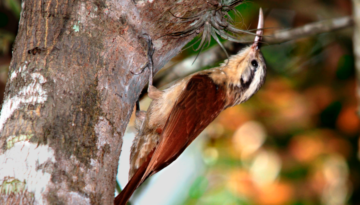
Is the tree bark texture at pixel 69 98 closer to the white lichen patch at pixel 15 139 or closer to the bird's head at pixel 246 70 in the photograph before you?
the white lichen patch at pixel 15 139

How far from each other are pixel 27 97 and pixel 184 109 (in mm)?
1433

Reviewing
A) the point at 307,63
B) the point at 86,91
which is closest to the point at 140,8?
the point at 86,91

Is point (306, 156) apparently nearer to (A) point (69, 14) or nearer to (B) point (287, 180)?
(B) point (287, 180)

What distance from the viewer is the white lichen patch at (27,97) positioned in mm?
1497

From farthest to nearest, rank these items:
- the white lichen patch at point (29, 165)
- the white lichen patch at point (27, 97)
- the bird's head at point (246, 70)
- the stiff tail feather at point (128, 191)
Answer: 1. the bird's head at point (246, 70)
2. the stiff tail feather at point (128, 191)
3. the white lichen patch at point (27, 97)
4. the white lichen patch at point (29, 165)

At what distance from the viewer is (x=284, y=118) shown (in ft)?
14.8

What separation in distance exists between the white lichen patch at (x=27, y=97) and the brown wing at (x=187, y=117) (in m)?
1.15

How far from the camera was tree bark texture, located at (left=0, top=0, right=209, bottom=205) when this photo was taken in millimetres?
1376

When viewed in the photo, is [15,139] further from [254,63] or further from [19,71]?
[254,63]

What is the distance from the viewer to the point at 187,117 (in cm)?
280

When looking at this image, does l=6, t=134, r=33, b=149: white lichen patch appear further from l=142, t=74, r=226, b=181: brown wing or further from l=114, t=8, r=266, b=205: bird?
l=142, t=74, r=226, b=181: brown wing

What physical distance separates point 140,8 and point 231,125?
9.23 ft

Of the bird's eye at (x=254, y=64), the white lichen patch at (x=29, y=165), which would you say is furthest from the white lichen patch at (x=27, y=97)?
the bird's eye at (x=254, y=64)

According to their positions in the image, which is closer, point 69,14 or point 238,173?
point 69,14
